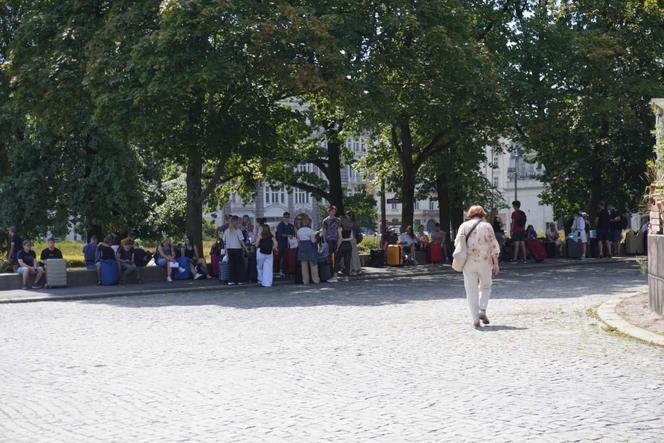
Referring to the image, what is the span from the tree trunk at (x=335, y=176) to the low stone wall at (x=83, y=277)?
370 inches

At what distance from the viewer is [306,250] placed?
2556 cm

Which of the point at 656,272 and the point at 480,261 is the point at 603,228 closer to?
the point at 656,272

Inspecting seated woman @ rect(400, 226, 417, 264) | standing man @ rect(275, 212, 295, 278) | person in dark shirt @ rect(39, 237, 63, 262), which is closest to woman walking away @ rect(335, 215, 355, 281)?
standing man @ rect(275, 212, 295, 278)

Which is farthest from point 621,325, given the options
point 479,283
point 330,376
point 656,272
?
point 330,376

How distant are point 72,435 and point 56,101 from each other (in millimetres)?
20722

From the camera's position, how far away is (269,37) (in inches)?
975

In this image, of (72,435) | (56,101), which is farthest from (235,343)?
(56,101)

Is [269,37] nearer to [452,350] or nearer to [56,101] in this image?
[56,101]

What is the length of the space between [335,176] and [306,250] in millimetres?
10730

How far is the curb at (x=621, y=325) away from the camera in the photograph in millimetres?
12166

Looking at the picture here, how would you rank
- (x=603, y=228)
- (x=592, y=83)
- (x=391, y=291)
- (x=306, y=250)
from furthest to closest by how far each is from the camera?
(x=603, y=228), (x=592, y=83), (x=306, y=250), (x=391, y=291)

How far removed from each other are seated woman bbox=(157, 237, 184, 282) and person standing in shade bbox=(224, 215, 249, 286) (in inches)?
85.6

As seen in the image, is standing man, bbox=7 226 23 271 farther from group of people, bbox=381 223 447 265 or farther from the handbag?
the handbag

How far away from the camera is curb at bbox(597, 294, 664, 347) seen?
12.2 metres
